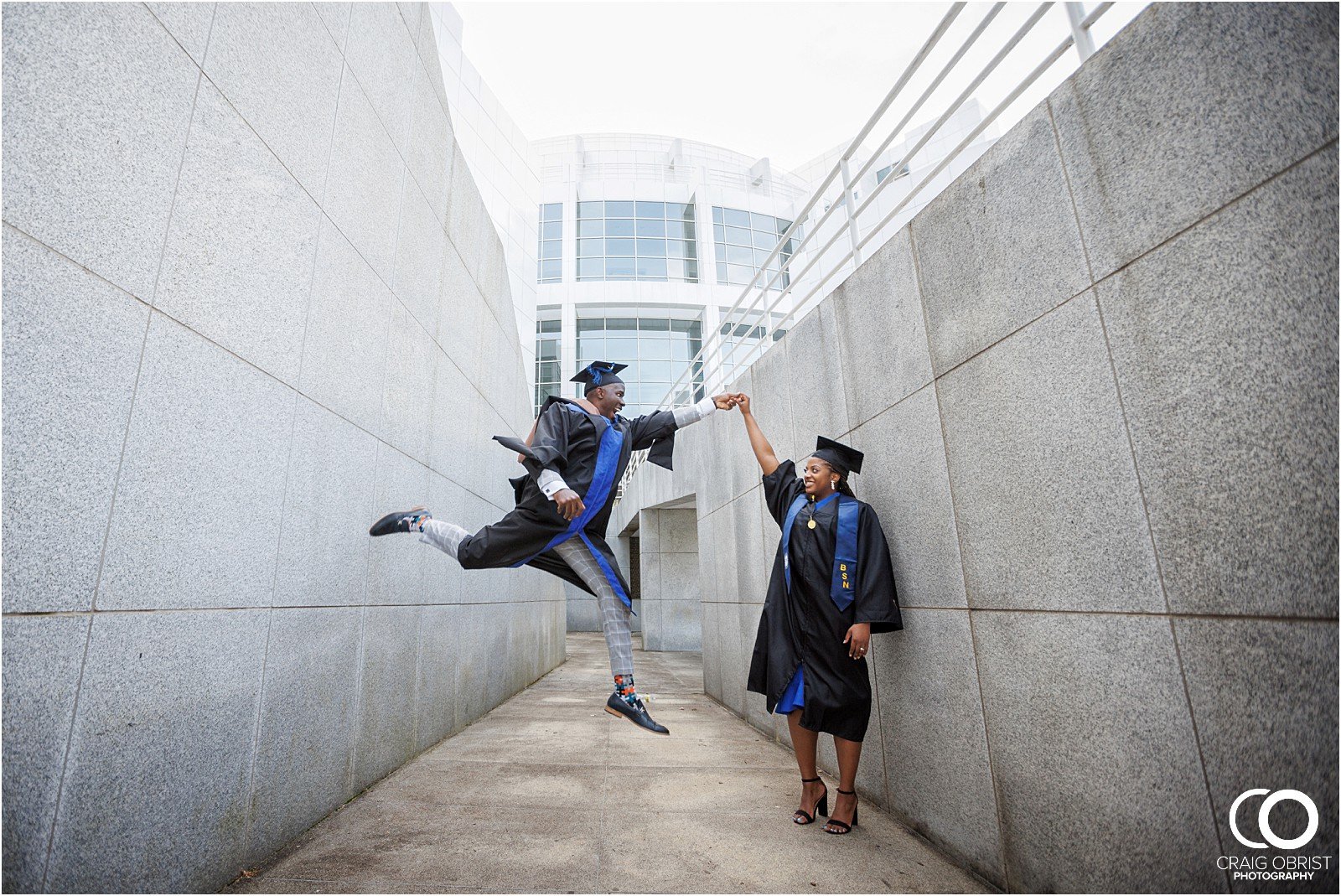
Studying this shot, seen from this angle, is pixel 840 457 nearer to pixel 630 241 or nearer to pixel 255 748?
pixel 255 748

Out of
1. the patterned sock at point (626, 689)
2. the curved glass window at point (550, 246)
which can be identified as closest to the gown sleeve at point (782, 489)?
the patterned sock at point (626, 689)

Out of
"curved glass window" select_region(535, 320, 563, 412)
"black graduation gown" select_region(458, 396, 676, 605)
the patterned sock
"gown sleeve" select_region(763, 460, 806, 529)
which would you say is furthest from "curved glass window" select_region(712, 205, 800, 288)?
the patterned sock

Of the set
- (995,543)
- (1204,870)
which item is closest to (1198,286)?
(995,543)

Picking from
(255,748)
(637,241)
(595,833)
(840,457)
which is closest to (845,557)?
(840,457)

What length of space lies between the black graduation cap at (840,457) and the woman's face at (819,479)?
0.12ft

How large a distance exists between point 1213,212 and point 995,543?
4.43 ft

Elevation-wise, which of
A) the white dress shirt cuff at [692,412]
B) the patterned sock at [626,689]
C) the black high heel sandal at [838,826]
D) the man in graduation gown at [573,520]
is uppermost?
the white dress shirt cuff at [692,412]

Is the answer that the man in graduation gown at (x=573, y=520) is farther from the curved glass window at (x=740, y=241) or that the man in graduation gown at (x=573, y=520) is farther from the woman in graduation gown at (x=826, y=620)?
the curved glass window at (x=740, y=241)

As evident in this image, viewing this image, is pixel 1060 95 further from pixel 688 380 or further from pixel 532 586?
pixel 532 586

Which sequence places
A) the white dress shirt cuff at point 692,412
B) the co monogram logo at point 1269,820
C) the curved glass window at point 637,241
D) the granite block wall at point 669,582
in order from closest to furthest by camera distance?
the co monogram logo at point 1269,820 → the white dress shirt cuff at point 692,412 → the granite block wall at point 669,582 → the curved glass window at point 637,241

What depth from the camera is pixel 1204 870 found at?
5.60ft

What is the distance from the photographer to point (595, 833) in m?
2.97

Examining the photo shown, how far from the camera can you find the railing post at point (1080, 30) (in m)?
2.24

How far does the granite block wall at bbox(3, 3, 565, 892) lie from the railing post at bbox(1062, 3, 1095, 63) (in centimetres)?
321
